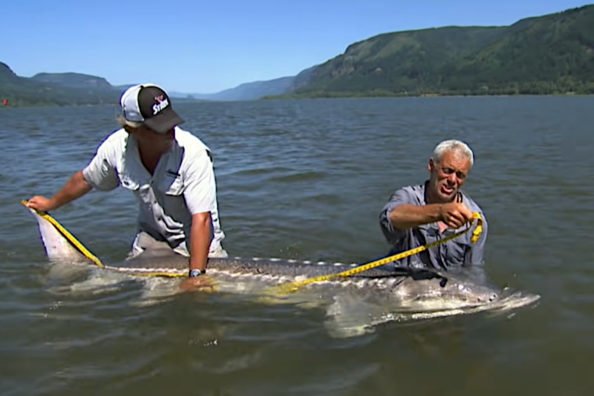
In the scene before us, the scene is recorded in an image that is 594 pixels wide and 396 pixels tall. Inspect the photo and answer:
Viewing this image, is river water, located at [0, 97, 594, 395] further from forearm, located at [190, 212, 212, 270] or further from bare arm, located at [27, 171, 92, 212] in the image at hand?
bare arm, located at [27, 171, 92, 212]

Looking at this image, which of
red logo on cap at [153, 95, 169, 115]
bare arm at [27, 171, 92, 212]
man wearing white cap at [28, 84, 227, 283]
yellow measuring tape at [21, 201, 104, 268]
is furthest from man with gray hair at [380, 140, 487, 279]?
yellow measuring tape at [21, 201, 104, 268]

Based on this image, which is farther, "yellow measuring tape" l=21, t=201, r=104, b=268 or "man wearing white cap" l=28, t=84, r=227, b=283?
"yellow measuring tape" l=21, t=201, r=104, b=268

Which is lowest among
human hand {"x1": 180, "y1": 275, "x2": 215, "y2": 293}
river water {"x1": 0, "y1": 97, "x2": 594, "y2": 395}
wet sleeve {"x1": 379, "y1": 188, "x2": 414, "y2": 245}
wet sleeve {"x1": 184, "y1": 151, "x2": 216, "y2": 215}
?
river water {"x1": 0, "y1": 97, "x2": 594, "y2": 395}

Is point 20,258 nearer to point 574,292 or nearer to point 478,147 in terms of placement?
point 574,292

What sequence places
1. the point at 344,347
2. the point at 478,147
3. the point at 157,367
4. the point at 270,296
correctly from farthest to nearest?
the point at 478,147, the point at 270,296, the point at 344,347, the point at 157,367

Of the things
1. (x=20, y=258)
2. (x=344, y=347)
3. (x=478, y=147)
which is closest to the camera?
(x=344, y=347)

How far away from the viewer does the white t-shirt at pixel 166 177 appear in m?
5.18

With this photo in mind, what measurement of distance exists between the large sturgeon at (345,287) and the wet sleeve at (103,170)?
0.87 meters

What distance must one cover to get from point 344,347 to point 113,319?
232 cm

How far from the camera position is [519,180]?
1259cm

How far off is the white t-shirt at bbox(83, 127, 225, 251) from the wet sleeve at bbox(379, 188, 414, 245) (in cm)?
168

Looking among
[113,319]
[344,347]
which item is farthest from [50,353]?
[344,347]

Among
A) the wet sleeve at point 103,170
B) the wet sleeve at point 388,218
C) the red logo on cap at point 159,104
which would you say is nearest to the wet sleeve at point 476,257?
the wet sleeve at point 388,218

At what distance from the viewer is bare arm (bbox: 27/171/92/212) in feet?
18.6
